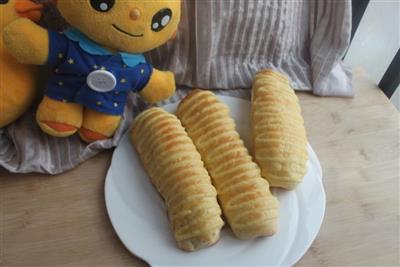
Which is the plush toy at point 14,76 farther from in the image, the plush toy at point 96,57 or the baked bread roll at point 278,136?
the baked bread roll at point 278,136

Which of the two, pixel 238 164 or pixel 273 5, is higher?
pixel 273 5

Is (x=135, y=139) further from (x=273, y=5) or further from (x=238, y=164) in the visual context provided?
(x=273, y=5)

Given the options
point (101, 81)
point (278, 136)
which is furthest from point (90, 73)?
point (278, 136)

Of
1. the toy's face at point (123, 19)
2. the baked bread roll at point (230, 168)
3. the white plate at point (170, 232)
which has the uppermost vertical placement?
the toy's face at point (123, 19)

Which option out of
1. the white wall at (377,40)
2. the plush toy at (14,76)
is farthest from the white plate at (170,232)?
the white wall at (377,40)

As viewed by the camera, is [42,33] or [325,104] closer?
[42,33]

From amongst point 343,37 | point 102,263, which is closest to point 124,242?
point 102,263
